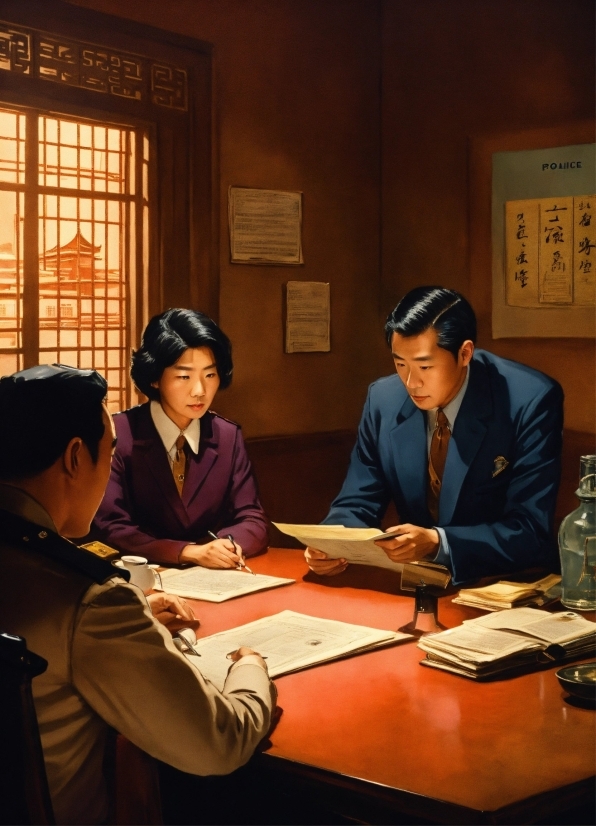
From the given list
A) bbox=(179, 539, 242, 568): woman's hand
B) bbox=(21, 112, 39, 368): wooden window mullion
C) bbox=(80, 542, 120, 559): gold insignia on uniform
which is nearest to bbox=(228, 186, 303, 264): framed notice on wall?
bbox=(21, 112, 39, 368): wooden window mullion

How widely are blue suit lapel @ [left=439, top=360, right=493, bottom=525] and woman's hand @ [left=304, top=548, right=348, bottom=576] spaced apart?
45 centimetres

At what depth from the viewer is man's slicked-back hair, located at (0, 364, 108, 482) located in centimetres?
127

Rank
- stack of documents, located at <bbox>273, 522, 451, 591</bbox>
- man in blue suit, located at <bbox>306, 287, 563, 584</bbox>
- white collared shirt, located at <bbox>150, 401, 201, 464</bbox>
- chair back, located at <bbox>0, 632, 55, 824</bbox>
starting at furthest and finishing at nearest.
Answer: white collared shirt, located at <bbox>150, 401, 201, 464</bbox> < man in blue suit, located at <bbox>306, 287, 563, 584</bbox> < stack of documents, located at <bbox>273, 522, 451, 591</bbox> < chair back, located at <bbox>0, 632, 55, 824</bbox>

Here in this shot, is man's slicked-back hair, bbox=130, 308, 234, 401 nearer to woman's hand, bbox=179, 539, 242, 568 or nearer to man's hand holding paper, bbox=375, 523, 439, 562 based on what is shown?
woman's hand, bbox=179, 539, 242, 568

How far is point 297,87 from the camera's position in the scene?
421 cm

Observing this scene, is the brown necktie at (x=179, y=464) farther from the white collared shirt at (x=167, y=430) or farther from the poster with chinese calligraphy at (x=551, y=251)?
the poster with chinese calligraphy at (x=551, y=251)

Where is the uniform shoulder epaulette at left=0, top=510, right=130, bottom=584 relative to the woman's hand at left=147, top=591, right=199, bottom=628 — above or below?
above

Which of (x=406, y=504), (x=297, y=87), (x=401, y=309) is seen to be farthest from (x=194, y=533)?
(x=297, y=87)

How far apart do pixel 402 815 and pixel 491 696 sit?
333 mm

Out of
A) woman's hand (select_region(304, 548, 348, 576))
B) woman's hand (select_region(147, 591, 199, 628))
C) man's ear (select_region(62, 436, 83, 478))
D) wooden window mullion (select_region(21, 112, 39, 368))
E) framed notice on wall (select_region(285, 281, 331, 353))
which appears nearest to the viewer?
man's ear (select_region(62, 436, 83, 478))

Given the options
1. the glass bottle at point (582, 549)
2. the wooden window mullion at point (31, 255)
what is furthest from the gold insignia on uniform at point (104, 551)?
the wooden window mullion at point (31, 255)

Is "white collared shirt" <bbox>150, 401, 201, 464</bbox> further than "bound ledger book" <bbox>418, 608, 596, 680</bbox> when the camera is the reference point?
Yes

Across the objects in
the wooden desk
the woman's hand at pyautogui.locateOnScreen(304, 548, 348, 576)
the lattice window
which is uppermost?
the lattice window

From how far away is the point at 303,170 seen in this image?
14.0 ft
